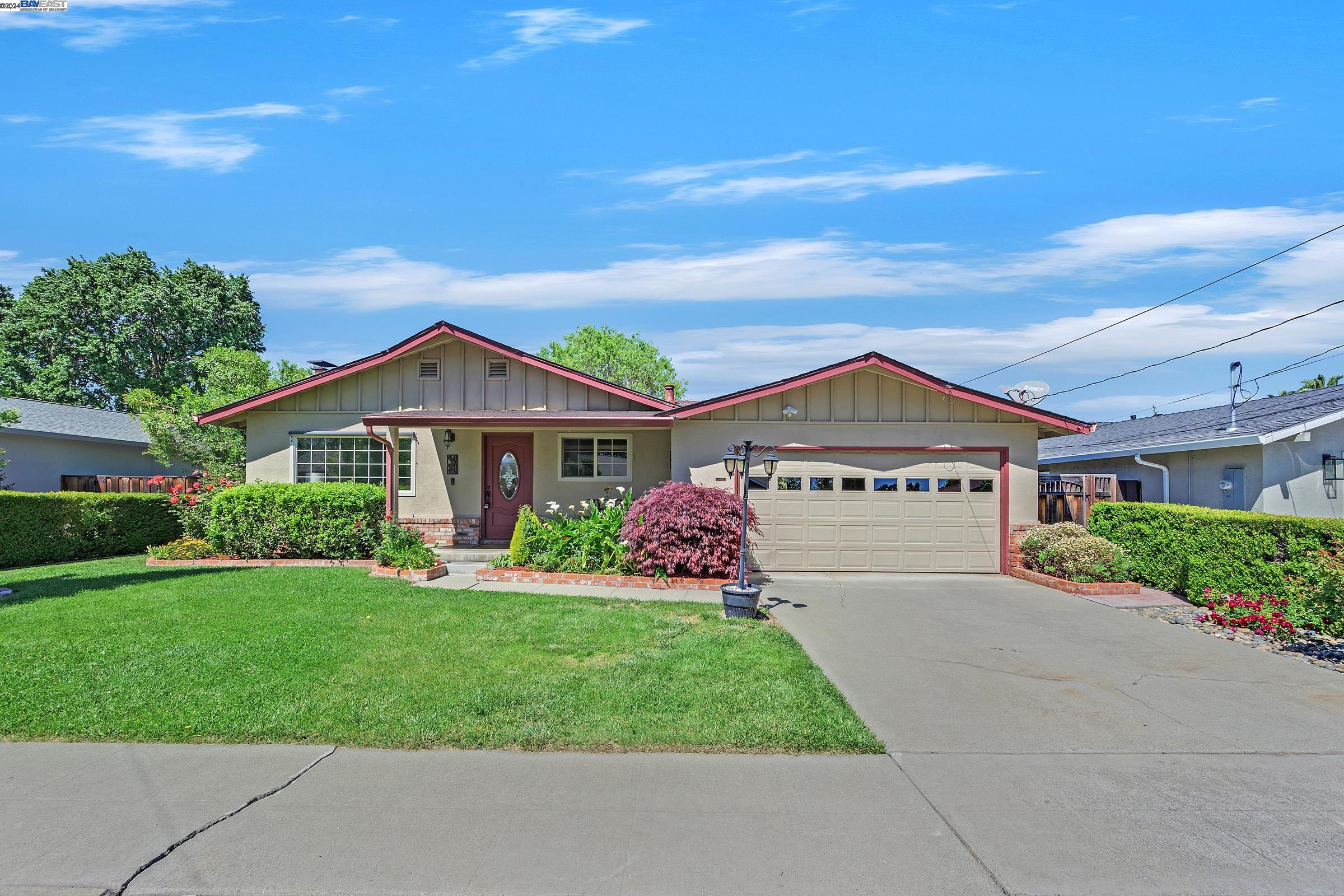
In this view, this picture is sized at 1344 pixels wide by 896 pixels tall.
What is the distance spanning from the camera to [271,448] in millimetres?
15711

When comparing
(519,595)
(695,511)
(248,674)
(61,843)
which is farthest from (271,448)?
(61,843)

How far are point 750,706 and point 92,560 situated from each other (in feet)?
47.4

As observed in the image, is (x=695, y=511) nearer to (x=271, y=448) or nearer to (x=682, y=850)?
(x=682, y=850)

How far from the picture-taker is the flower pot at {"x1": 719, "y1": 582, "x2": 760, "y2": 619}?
9266 millimetres

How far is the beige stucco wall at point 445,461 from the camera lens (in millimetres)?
15586

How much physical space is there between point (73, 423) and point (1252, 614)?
2566 centimetres

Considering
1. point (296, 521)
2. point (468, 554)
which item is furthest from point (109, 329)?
point (468, 554)

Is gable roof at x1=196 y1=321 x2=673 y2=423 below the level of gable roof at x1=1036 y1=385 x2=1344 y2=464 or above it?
above

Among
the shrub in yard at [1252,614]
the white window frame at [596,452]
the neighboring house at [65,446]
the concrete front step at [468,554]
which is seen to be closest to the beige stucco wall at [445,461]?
the white window frame at [596,452]

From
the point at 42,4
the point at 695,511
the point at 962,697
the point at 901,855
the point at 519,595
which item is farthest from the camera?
the point at 695,511

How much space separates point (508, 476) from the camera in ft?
52.5

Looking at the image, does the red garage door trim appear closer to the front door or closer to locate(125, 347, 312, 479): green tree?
the front door

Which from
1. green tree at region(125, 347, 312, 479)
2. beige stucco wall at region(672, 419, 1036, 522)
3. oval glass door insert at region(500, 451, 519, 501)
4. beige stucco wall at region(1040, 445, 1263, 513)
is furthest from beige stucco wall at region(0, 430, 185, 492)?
beige stucco wall at region(1040, 445, 1263, 513)

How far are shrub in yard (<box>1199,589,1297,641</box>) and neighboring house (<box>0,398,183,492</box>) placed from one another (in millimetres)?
22619
